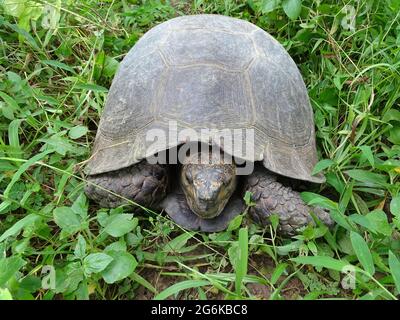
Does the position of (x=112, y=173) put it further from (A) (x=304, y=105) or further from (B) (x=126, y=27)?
(B) (x=126, y=27)

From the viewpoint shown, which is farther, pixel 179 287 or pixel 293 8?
pixel 293 8

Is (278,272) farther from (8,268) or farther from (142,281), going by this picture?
(8,268)

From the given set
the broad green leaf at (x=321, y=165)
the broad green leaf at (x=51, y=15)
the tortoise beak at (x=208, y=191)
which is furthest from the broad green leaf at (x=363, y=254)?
the broad green leaf at (x=51, y=15)

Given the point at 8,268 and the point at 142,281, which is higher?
the point at 8,268

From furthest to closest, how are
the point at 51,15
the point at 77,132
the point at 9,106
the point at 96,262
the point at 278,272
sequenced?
the point at 51,15 < the point at 9,106 < the point at 77,132 < the point at 278,272 < the point at 96,262

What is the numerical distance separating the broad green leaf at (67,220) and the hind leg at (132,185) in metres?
0.25

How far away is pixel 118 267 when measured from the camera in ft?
5.02

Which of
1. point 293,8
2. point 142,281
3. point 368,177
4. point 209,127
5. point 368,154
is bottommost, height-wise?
point 142,281

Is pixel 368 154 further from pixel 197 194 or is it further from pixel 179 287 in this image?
pixel 179 287

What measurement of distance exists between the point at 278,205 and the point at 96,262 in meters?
0.79

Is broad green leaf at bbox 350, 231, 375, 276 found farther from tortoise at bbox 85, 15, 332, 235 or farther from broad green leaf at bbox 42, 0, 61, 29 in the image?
broad green leaf at bbox 42, 0, 61, 29

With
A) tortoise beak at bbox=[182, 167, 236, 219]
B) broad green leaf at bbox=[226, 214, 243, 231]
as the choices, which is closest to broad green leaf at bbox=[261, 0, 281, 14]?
tortoise beak at bbox=[182, 167, 236, 219]

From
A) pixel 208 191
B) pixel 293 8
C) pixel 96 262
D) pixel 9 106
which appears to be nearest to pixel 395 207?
pixel 208 191

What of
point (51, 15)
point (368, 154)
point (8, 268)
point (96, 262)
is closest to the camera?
point (8, 268)
